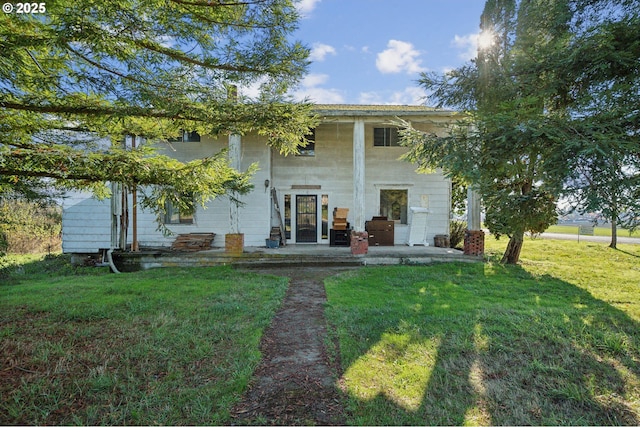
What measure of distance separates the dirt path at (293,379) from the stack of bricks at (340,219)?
20.4 feet

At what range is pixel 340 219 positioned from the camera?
10820 millimetres

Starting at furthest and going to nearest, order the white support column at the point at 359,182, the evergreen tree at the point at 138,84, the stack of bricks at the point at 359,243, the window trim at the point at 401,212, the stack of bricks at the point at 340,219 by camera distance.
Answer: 1. the window trim at the point at 401,212
2. the stack of bricks at the point at 340,219
3. the white support column at the point at 359,182
4. the stack of bricks at the point at 359,243
5. the evergreen tree at the point at 138,84

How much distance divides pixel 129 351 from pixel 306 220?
842cm

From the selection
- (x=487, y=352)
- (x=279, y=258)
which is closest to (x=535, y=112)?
(x=487, y=352)

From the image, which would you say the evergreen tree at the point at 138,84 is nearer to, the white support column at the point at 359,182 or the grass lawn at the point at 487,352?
the grass lawn at the point at 487,352

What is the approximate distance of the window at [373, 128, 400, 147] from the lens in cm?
1154

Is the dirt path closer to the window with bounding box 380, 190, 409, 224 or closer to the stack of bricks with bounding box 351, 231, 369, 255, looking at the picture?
the stack of bricks with bounding box 351, 231, 369, 255

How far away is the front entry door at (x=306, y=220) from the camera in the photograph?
11430 mm

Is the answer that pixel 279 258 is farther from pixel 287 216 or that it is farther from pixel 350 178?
pixel 350 178

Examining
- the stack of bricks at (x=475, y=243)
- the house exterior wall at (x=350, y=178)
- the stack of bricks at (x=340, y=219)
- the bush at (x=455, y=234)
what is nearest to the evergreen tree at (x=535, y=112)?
the stack of bricks at (x=475, y=243)

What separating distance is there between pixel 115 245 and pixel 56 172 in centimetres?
759

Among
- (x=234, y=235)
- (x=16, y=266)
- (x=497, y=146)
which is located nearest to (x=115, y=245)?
(x=16, y=266)

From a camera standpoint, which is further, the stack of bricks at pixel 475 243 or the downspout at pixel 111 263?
the stack of bricks at pixel 475 243

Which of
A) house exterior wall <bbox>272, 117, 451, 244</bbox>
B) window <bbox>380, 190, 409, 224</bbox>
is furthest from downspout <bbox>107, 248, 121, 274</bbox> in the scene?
window <bbox>380, 190, 409, 224</bbox>
